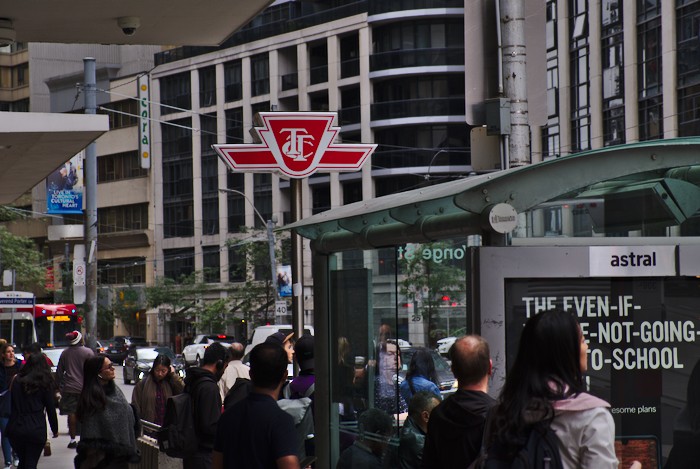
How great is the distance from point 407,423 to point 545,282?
4.14 feet

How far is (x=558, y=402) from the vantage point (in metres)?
4.05

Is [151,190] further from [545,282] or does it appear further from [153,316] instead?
[545,282]

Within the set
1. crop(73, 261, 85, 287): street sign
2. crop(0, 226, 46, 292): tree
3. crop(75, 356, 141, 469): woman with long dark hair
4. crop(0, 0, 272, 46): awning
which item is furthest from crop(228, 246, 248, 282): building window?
crop(75, 356, 141, 469): woman with long dark hair

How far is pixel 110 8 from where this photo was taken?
39.5 feet

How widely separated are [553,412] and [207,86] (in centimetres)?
7882

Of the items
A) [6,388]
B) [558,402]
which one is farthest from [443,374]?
[6,388]

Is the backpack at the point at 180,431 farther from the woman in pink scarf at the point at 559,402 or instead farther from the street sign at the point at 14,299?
the street sign at the point at 14,299

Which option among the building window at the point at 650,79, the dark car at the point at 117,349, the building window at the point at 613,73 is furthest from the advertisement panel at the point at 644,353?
the dark car at the point at 117,349

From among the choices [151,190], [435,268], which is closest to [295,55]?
[151,190]

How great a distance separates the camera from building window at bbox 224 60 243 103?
7876 cm

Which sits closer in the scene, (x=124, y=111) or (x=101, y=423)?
(x=101, y=423)

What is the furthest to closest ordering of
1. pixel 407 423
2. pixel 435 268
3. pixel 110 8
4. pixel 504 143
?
1. pixel 110 8
2. pixel 504 143
3. pixel 435 268
4. pixel 407 423

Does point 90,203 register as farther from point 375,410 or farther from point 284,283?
point 284,283

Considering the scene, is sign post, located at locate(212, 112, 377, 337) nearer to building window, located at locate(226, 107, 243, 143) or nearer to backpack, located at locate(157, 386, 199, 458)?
backpack, located at locate(157, 386, 199, 458)
